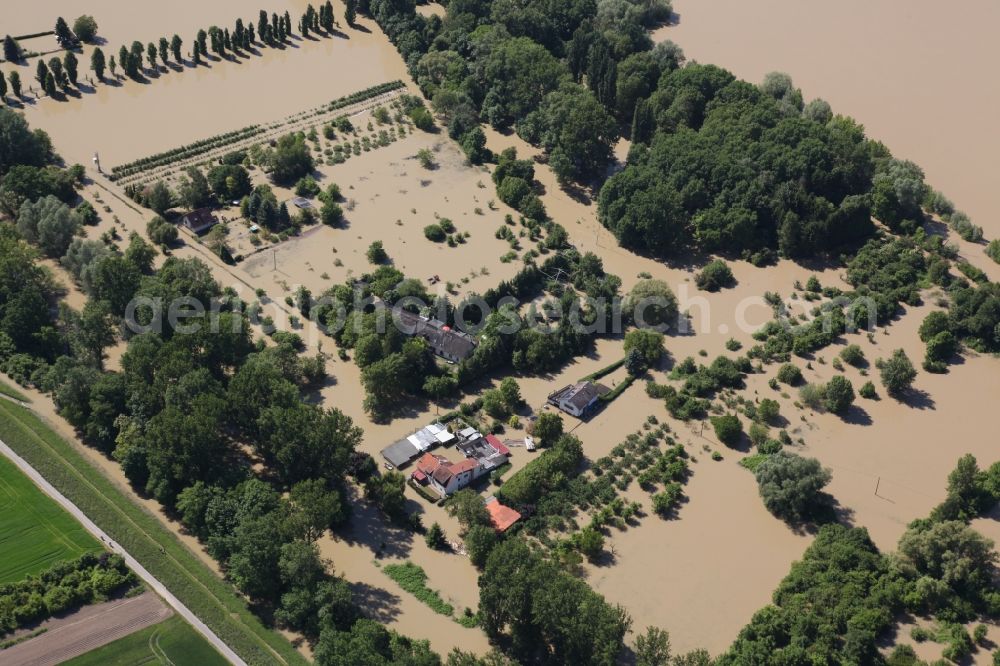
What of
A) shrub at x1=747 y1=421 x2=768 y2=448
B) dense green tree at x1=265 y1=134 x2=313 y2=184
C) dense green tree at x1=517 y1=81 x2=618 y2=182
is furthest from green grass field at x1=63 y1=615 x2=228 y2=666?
dense green tree at x1=517 y1=81 x2=618 y2=182

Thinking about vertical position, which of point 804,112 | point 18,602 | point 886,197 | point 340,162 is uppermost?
point 804,112

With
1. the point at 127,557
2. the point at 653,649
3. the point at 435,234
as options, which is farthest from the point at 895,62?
the point at 127,557

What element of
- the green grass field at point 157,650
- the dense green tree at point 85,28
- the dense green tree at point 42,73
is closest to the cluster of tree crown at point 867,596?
the green grass field at point 157,650

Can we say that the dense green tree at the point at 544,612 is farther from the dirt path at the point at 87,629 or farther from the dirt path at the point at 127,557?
the dirt path at the point at 87,629

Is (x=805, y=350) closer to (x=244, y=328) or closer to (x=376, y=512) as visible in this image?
(x=376, y=512)

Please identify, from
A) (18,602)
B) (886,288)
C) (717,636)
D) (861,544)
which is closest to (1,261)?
(18,602)

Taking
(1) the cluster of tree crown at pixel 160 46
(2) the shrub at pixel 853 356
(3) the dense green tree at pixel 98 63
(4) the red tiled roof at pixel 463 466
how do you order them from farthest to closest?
(3) the dense green tree at pixel 98 63
(1) the cluster of tree crown at pixel 160 46
(2) the shrub at pixel 853 356
(4) the red tiled roof at pixel 463 466
